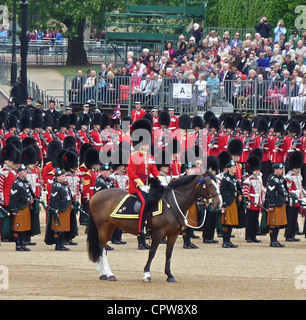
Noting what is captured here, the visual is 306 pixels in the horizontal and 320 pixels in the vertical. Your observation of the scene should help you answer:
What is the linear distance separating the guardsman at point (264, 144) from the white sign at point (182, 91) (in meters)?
2.89

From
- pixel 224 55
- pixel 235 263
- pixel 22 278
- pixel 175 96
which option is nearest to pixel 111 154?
pixel 235 263

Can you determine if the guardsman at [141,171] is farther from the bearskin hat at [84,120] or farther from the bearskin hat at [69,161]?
the bearskin hat at [84,120]

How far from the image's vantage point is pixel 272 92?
79.2 feet

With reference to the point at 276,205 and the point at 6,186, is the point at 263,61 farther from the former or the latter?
the point at 6,186

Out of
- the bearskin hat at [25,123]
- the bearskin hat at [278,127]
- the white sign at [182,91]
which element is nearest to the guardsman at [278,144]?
the bearskin hat at [278,127]

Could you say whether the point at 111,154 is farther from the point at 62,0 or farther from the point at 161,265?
the point at 62,0

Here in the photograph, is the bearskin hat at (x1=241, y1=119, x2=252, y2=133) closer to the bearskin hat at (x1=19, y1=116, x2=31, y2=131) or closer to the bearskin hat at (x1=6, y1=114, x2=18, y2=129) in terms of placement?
the bearskin hat at (x1=19, y1=116, x2=31, y2=131)

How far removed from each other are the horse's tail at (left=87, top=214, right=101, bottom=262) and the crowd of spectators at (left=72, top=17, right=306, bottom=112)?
11308 millimetres

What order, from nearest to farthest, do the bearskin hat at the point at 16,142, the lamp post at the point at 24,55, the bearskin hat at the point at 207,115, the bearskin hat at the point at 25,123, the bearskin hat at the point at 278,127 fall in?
the bearskin hat at the point at 16,142, the bearskin hat at the point at 278,127, the bearskin hat at the point at 25,123, the bearskin hat at the point at 207,115, the lamp post at the point at 24,55

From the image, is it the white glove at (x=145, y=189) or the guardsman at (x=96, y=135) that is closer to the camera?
the white glove at (x=145, y=189)

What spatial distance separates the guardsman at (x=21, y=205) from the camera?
1502cm

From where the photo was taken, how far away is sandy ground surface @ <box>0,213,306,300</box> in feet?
39.1

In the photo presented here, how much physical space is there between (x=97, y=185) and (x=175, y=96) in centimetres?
892

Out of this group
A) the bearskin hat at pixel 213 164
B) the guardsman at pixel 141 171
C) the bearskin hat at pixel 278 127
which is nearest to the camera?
the guardsman at pixel 141 171
